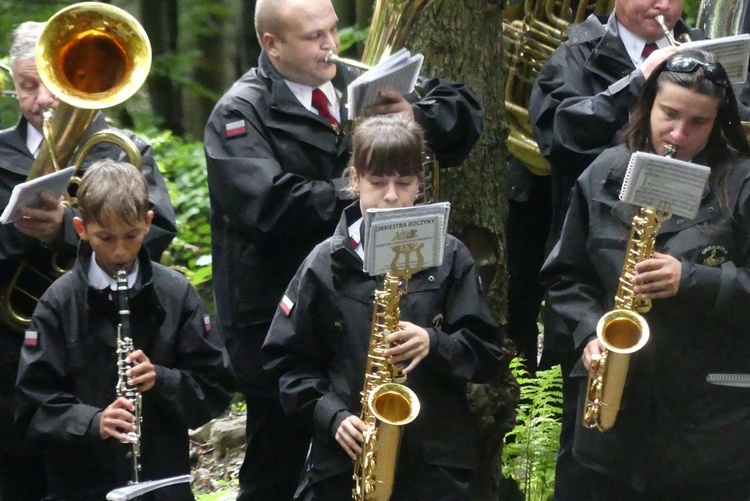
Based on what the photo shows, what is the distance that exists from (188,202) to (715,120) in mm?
6559

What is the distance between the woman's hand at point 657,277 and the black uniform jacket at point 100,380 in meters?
1.44

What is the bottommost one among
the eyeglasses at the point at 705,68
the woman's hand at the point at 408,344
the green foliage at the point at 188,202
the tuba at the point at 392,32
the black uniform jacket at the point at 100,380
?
the green foliage at the point at 188,202

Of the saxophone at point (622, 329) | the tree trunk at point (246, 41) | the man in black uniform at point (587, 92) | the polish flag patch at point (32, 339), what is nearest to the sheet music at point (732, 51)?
the man in black uniform at point (587, 92)

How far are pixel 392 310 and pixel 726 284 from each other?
1.01 metres

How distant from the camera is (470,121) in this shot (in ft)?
17.7

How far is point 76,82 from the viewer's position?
208 inches

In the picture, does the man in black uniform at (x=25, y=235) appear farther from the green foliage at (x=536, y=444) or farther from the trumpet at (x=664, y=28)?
the trumpet at (x=664, y=28)

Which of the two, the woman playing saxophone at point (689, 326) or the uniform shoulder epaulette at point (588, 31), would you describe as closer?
the woman playing saxophone at point (689, 326)

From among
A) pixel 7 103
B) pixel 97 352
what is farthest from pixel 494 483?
pixel 7 103

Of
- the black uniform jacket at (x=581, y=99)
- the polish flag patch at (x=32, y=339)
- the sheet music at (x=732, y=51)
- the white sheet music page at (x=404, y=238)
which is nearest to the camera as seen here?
the white sheet music page at (x=404, y=238)

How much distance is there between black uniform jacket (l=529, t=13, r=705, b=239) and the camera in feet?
17.0

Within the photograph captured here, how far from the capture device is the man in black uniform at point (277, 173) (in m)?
5.18

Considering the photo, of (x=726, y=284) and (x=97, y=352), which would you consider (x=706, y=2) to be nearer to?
(x=726, y=284)

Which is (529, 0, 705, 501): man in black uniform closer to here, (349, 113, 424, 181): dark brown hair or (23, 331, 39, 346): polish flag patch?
(349, 113, 424, 181): dark brown hair
